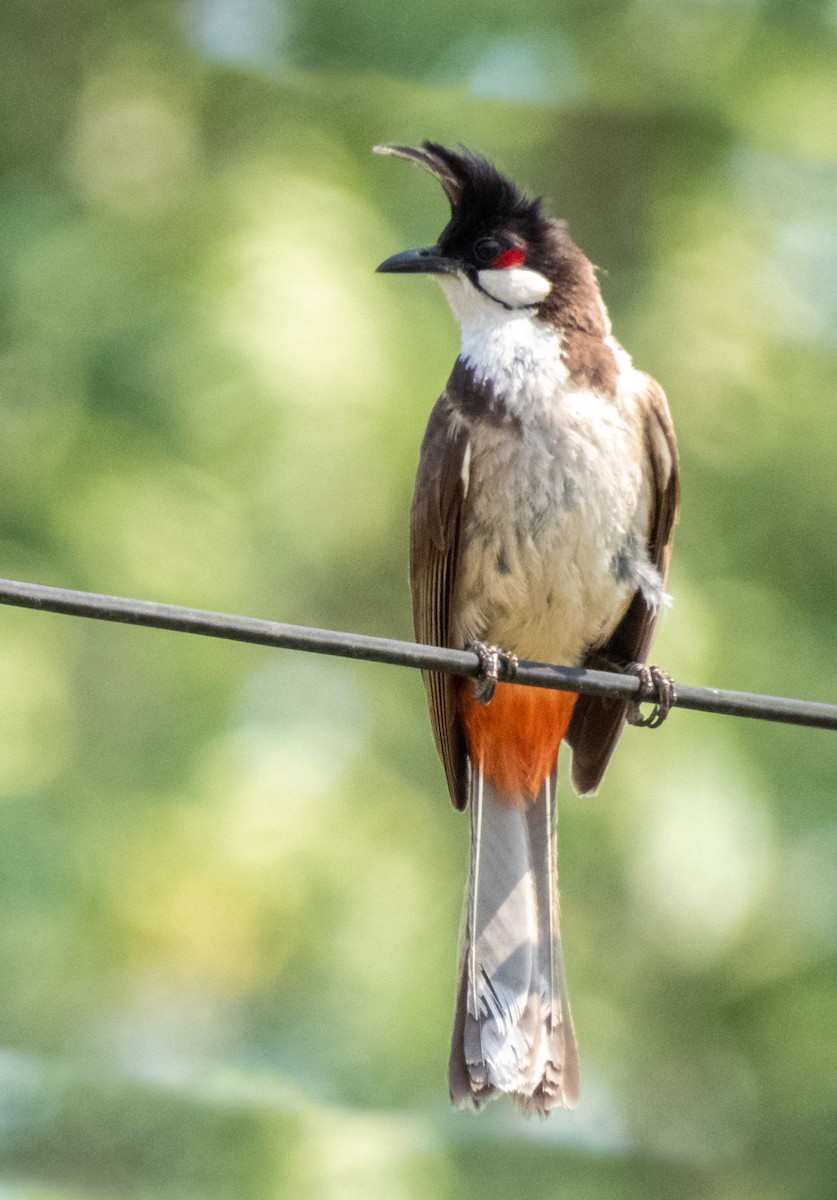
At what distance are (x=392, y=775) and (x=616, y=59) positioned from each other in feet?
9.15

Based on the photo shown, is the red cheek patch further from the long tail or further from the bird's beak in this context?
the long tail

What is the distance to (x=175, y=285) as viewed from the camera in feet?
16.0

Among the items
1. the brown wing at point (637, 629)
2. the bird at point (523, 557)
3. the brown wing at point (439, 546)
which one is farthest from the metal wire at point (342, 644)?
the brown wing at point (637, 629)

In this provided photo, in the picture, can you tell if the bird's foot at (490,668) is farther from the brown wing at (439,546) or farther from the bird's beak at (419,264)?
the bird's beak at (419,264)

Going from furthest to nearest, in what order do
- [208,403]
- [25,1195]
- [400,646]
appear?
[208,403], [25,1195], [400,646]

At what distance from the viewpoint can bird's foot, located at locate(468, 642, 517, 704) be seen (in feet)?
9.78

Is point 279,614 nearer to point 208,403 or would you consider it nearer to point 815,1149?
point 208,403

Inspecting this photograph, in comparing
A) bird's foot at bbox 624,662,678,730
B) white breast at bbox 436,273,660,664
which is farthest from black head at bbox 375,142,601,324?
bird's foot at bbox 624,662,678,730

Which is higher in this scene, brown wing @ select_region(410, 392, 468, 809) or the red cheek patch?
the red cheek patch

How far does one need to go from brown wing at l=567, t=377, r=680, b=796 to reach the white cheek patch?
325 mm

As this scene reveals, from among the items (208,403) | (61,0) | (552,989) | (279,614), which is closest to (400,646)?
(552,989)

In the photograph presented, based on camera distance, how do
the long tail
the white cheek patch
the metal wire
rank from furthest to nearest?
the white cheek patch < the long tail < the metal wire

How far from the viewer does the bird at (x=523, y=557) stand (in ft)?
11.2

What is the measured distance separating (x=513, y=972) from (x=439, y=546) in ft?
3.09
